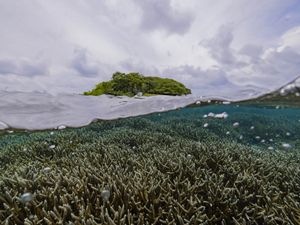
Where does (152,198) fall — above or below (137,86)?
below

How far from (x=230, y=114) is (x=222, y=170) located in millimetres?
23432

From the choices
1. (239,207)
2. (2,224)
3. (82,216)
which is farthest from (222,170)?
(2,224)

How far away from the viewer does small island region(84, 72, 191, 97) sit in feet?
56.0

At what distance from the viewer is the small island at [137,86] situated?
672 inches

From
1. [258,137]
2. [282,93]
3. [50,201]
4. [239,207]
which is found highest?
[282,93]

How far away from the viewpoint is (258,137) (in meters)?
18.9

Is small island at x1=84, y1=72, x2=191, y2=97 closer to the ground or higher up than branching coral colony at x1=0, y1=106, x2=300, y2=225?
higher up

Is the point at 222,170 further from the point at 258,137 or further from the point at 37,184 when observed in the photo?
the point at 258,137

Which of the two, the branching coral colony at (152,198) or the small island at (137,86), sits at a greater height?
the small island at (137,86)

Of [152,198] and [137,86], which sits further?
[137,86]

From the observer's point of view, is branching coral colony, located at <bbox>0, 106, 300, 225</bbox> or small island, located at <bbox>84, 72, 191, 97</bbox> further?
small island, located at <bbox>84, 72, 191, 97</bbox>

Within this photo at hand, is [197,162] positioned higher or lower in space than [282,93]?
lower

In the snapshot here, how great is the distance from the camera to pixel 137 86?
17.5m

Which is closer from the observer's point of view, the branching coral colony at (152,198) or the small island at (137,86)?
the branching coral colony at (152,198)
